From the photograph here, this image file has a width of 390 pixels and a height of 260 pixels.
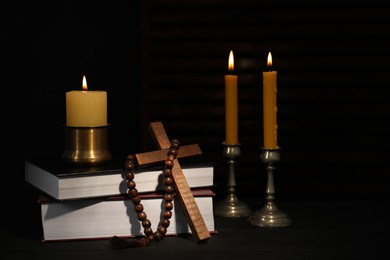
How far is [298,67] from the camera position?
60.9 inches

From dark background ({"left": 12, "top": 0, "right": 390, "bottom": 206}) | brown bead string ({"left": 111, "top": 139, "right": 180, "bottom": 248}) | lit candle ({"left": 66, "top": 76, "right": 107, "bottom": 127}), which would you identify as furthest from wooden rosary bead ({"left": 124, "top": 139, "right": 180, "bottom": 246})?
dark background ({"left": 12, "top": 0, "right": 390, "bottom": 206})

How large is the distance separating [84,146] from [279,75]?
0.53 metres

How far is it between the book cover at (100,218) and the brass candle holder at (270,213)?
0.15 m

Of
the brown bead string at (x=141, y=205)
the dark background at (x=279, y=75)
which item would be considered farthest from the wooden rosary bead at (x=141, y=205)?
the dark background at (x=279, y=75)

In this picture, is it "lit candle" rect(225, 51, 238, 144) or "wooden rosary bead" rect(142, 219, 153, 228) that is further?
"lit candle" rect(225, 51, 238, 144)

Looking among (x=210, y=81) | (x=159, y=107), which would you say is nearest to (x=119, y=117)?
(x=159, y=107)

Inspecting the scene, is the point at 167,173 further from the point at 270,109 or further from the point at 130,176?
the point at 270,109

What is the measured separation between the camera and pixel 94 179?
1139 millimetres

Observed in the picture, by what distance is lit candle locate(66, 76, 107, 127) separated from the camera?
1209 mm

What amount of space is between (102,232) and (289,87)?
0.60 m

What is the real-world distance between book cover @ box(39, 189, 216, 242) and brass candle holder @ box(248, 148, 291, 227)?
0.48ft

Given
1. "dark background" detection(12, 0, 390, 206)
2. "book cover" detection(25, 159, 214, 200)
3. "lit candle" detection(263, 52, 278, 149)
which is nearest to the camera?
"book cover" detection(25, 159, 214, 200)

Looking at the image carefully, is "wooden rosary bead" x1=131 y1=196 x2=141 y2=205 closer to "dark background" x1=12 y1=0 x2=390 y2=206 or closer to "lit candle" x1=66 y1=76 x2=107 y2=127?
"lit candle" x1=66 y1=76 x2=107 y2=127

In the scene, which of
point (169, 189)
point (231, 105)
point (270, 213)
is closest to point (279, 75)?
point (231, 105)
